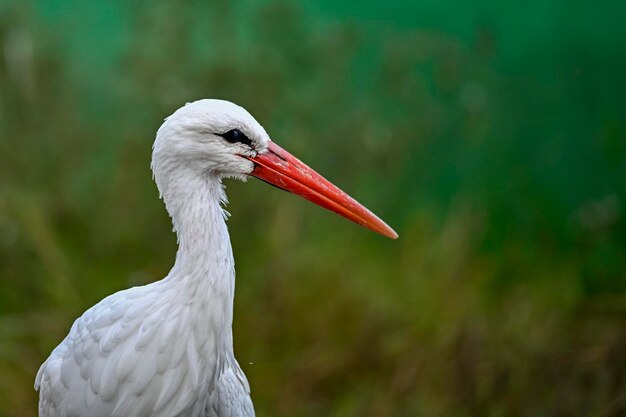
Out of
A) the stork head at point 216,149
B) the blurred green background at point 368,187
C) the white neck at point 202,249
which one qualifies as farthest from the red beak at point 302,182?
the blurred green background at point 368,187

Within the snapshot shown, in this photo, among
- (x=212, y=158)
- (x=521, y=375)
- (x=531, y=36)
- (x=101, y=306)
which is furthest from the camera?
(x=531, y=36)

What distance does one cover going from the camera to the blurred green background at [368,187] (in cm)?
334

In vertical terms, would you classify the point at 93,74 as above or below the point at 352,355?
above

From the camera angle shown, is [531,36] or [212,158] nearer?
[212,158]

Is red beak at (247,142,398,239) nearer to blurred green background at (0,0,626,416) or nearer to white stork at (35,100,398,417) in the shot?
white stork at (35,100,398,417)

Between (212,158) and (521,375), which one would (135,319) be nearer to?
(212,158)

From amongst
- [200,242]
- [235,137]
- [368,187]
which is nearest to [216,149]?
[235,137]

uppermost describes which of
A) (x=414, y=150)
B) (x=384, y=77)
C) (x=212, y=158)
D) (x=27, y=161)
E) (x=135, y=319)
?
(x=384, y=77)

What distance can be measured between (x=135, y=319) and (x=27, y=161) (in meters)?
1.83

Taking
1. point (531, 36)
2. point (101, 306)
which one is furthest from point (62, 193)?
point (531, 36)

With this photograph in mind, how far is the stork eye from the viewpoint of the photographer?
1.74 m

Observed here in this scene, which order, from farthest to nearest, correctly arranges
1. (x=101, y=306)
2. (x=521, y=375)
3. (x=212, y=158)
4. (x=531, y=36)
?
(x=531, y=36), (x=521, y=375), (x=101, y=306), (x=212, y=158)

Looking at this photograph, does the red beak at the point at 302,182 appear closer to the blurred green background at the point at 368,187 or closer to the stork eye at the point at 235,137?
the stork eye at the point at 235,137

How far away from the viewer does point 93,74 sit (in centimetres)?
347
